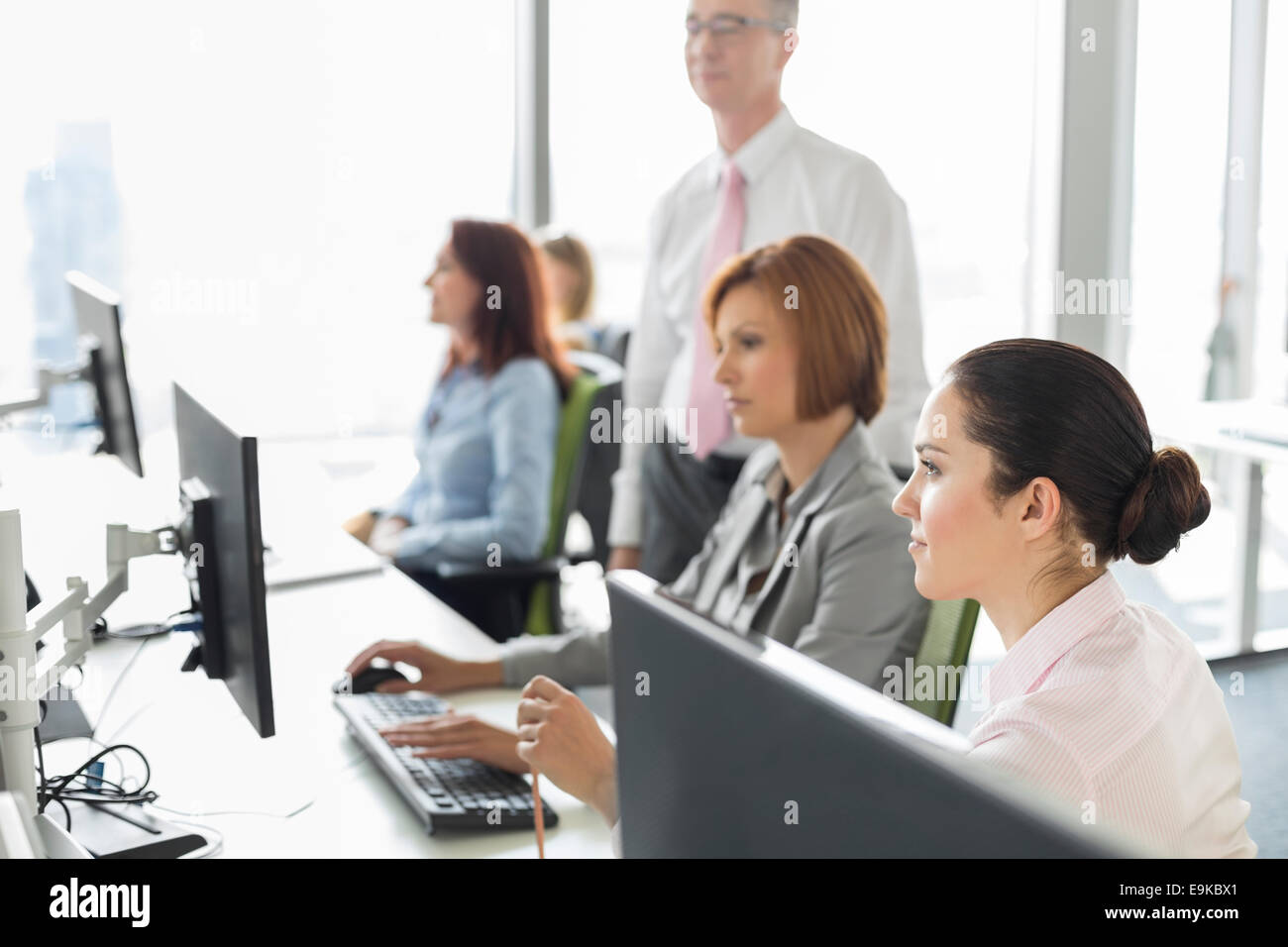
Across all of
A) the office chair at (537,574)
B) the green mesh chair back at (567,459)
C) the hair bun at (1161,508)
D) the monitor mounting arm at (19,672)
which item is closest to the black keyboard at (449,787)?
the monitor mounting arm at (19,672)

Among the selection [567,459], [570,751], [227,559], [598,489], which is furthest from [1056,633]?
[598,489]

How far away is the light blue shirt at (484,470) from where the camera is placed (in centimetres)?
275

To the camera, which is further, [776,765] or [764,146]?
[764,146]

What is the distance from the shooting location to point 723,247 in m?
2.57

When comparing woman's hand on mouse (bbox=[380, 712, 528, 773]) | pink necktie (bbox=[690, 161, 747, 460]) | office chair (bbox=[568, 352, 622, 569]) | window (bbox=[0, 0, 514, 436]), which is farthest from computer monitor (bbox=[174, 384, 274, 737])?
window (bbox=[0, 0, 514, 436])

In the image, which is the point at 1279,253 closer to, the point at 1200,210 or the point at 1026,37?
the point at 1200,210

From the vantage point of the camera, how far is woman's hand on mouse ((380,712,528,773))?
1.48 m

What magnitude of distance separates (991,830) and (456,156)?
15.4 ft

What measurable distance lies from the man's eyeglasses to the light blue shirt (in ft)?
2.88

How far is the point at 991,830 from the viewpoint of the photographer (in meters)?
0.45

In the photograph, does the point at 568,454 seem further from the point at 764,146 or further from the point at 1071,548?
the point at 1071,548

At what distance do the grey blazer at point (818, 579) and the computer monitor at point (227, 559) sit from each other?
56 centimetres

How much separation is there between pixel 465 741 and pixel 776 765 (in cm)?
98
